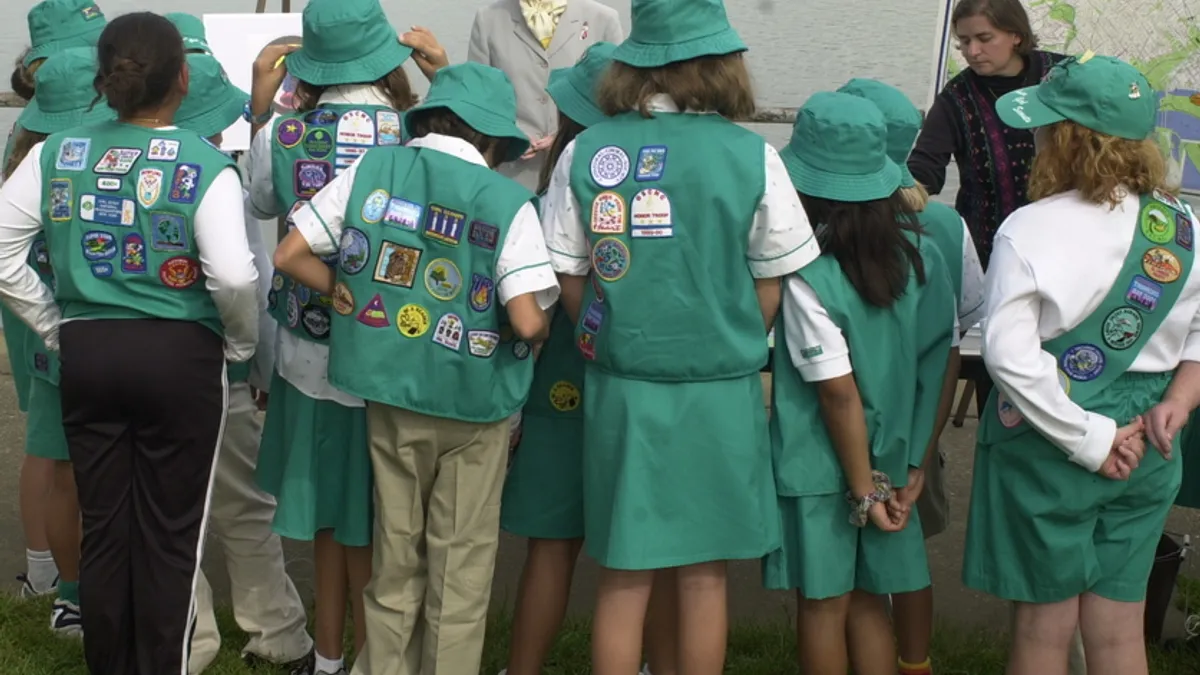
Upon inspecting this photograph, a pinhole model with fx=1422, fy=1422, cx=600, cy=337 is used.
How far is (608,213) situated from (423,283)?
0.39 meters

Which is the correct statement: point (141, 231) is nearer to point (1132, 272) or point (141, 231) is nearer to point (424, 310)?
point (424, 310)

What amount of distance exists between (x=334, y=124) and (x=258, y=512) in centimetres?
99

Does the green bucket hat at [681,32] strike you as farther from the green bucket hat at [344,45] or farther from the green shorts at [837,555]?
the green shorts at [837,555]

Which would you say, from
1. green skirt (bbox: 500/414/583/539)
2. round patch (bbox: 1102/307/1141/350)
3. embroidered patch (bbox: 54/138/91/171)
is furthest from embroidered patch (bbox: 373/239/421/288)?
round patch (bbox: 1102/307/1141/350)

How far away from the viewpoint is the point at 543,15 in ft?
16.4

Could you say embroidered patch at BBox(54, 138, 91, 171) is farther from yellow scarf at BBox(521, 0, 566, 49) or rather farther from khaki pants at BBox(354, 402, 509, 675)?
yellow scarf at BBox(521, 0, 566, 49)

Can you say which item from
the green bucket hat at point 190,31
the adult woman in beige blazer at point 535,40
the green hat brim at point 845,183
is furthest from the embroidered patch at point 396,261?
the adult woman in beige blazer at point 535,40

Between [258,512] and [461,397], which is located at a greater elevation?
[461,397]

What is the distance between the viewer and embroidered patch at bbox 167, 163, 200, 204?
2.84m

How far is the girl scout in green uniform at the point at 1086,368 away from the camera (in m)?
2.60

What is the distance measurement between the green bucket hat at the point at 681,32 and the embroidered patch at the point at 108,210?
1.04 meters

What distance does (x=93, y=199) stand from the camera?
9.36ft

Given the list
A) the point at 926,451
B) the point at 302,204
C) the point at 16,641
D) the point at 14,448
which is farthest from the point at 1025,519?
the point at 14,448

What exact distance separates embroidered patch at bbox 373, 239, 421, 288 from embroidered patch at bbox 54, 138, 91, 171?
Answer: 651 mm
